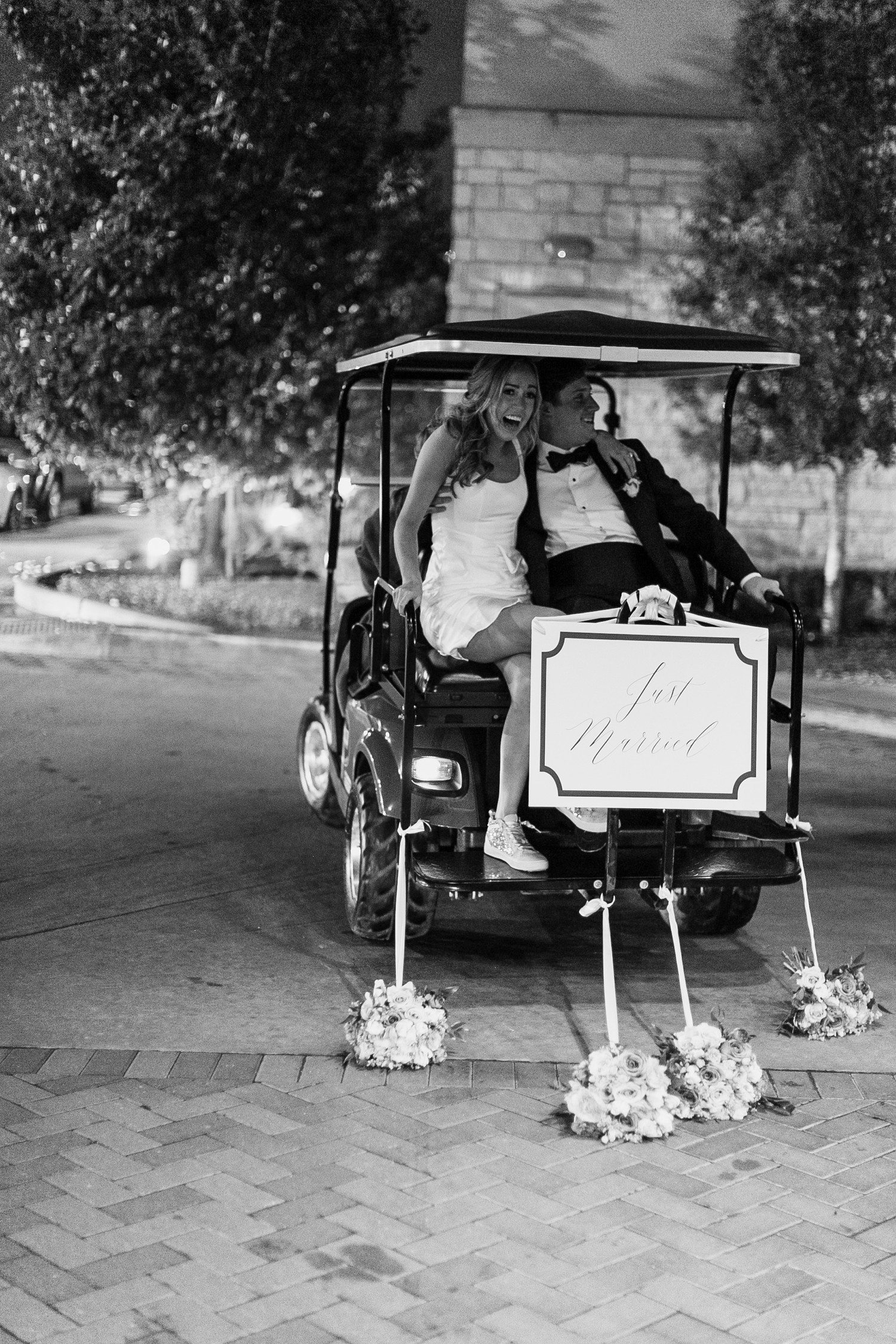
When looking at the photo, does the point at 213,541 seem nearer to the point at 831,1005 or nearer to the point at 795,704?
the point at 795,704

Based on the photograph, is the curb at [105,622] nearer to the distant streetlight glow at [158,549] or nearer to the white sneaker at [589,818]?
the distant streetlight glow at [158,549]

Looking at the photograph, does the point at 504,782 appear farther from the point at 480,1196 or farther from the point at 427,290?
the point at 427,290

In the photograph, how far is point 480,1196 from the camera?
3.68 m

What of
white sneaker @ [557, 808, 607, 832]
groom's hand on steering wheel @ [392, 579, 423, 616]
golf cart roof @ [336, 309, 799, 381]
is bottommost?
white sneaker @ [557, 808, 607, 832]

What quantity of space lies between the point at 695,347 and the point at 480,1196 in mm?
Answer: 2886

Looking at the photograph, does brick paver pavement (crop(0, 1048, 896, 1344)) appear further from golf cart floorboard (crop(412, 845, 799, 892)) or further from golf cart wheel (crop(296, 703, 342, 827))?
golf cart wheel (crop(296, 703, 342, 827))

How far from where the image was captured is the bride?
522 centimetres

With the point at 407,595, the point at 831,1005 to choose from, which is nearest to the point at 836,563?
the point at 407,595

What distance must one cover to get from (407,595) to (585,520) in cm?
85

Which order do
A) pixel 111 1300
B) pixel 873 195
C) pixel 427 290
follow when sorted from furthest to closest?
pixel 427 290 < pixel 873 195 < pixel 111 1300

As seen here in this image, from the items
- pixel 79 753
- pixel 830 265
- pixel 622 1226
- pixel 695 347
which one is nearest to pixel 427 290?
pixel 830 265

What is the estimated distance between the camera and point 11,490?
2481 cm

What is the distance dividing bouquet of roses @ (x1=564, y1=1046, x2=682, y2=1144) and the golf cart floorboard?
0.81 metres

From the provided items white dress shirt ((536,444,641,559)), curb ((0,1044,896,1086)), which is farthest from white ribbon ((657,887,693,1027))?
white dress shirt ((536,444,641,559))
